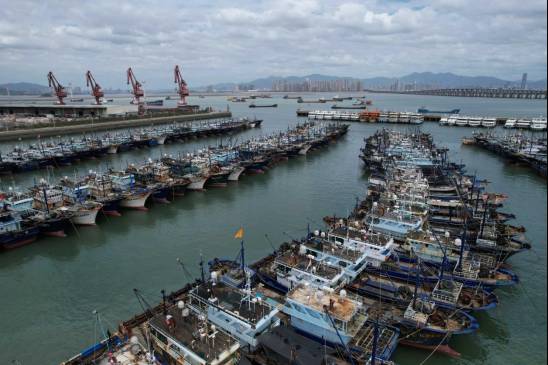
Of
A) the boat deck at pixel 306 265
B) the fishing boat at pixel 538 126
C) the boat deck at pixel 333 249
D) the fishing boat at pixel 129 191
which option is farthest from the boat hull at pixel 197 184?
the fishing boat at pixel 538 126

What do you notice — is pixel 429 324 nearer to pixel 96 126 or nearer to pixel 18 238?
pixel 18 238

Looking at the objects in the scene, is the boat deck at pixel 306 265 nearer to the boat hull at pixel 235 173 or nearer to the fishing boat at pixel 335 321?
the fishing boat at pixel 335 321

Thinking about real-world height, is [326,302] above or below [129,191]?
below

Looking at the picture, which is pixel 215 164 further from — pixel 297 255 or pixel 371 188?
pixel 297 255

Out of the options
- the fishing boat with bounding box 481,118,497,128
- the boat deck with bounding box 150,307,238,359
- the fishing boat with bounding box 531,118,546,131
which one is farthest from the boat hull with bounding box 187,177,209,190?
the fishing boat with bounding box 531,118,546,131

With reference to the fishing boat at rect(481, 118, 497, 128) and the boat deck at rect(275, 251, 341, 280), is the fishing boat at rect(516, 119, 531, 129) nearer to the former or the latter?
the fishing boat at rect(481, 118, 497, 128)

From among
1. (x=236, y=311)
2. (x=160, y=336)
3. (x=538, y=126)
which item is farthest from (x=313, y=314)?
(x=538, y=126)
